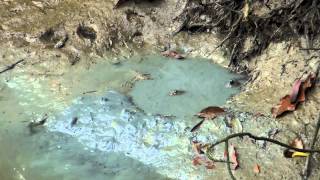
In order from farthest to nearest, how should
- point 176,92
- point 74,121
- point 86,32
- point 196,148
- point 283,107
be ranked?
1. point 86,32
2. point 176,92
3. point 74,121
4. point 283,107
5. point 196,148

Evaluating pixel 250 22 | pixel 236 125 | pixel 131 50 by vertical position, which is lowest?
pixel 236 125

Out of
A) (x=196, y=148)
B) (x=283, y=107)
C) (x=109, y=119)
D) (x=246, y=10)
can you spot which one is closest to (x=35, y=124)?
(x=109, y=119)

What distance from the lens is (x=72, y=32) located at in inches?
170

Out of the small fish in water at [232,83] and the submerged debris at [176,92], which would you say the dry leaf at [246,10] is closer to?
the small fish in water at [232,83]

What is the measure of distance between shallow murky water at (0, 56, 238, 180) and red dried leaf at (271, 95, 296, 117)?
14.7 inches

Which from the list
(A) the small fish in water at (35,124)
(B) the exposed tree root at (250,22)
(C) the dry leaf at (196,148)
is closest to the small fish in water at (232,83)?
(B) the exposed tree root at (250,22)

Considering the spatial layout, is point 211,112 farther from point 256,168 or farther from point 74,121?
point 74,121

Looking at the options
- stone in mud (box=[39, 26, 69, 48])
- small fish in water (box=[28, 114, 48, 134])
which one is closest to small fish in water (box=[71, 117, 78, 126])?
small fish in water (box=[28, 114, 48, 134])

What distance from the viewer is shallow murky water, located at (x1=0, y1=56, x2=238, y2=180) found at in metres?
3.38

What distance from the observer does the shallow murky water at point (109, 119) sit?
3.38 meters

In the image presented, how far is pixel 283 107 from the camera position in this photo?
3564 millimetres

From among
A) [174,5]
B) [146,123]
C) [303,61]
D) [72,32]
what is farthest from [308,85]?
[72,32]

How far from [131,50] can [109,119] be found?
0.78 metres

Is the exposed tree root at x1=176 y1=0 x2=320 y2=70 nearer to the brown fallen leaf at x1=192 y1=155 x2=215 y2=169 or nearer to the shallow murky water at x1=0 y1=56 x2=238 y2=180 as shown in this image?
the shallow murky water at x1=0 y1=56 x2=238 y2=180
